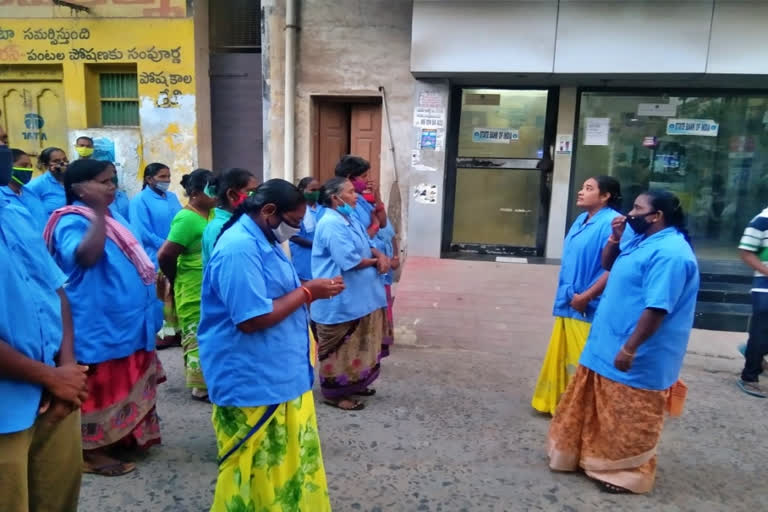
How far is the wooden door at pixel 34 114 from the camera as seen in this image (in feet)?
31.0

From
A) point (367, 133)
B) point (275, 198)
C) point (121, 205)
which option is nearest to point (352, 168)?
point (275, 198)

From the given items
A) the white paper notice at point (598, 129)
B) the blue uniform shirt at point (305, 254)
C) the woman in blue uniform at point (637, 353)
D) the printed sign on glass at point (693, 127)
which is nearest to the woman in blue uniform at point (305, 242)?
the blue uniform shirt at point (305, 254)

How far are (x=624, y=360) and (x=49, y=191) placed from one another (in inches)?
195

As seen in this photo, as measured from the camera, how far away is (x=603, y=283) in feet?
11.4

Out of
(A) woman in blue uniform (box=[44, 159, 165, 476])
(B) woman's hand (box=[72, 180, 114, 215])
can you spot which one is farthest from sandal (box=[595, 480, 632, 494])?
(B) woman's hand (box=[72, 180, 114, 215])

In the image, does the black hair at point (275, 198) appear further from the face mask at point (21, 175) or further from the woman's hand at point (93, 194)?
the face mask at point (21, 175)

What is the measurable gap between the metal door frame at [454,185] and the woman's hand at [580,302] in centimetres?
431

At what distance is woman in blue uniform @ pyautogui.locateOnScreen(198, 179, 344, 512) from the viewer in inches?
89.8

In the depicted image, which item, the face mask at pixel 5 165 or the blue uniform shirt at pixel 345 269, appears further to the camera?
the blue uniform shirt at pixel 345 269

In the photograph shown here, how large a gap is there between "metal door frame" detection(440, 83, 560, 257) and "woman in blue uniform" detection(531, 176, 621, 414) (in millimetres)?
4093

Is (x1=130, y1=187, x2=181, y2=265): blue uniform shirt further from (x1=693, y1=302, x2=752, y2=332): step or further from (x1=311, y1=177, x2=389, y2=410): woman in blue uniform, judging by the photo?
(x1=693, y1=302, x2=752, y2=332): step

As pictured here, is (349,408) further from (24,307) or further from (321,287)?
(24,307)

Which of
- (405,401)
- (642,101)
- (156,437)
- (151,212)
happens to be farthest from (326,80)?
(156,437)

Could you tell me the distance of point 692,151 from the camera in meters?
7.72
